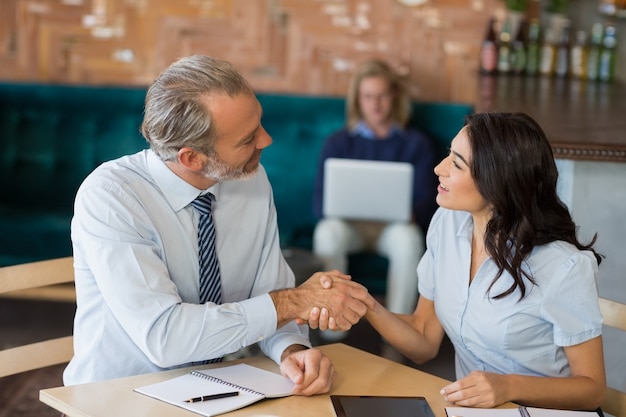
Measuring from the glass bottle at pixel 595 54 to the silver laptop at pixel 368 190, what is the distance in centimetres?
157

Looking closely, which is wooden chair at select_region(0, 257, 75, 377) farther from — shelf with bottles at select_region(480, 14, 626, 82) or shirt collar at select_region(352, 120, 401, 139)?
shelf with bottles at select_region(480, 14, 626, 82)

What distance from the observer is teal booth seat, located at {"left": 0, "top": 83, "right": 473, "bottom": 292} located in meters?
4.94

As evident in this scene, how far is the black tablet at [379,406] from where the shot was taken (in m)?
1.75

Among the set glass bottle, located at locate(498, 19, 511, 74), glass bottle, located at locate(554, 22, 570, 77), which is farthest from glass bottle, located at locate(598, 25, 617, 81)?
glass bottle, located at locate(498, 19, 511, 74)

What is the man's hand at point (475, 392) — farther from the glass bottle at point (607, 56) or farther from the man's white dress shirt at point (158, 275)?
the glass bottle at point (607, 56)

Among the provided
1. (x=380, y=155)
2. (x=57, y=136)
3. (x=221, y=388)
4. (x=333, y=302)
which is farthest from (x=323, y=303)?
(x=57, y=136)

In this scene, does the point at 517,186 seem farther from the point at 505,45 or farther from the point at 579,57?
the point at 579,57

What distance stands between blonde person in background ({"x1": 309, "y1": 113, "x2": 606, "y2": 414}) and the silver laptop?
1.92 m

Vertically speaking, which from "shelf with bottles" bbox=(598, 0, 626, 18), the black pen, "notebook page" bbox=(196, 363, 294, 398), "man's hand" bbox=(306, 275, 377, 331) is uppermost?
"shelf with bottles" bbox=(598, 0, 626, 18)

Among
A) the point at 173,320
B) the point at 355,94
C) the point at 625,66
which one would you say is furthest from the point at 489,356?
the point at 625,66

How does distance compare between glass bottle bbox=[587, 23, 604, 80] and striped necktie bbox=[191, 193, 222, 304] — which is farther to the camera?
glass bottle bbox=[587, 23, 604, 80]

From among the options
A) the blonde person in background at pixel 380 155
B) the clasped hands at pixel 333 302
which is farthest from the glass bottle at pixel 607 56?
the clasped hands at pixel 333 302

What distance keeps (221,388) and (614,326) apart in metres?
0.91

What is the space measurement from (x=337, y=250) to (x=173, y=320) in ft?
7.96
